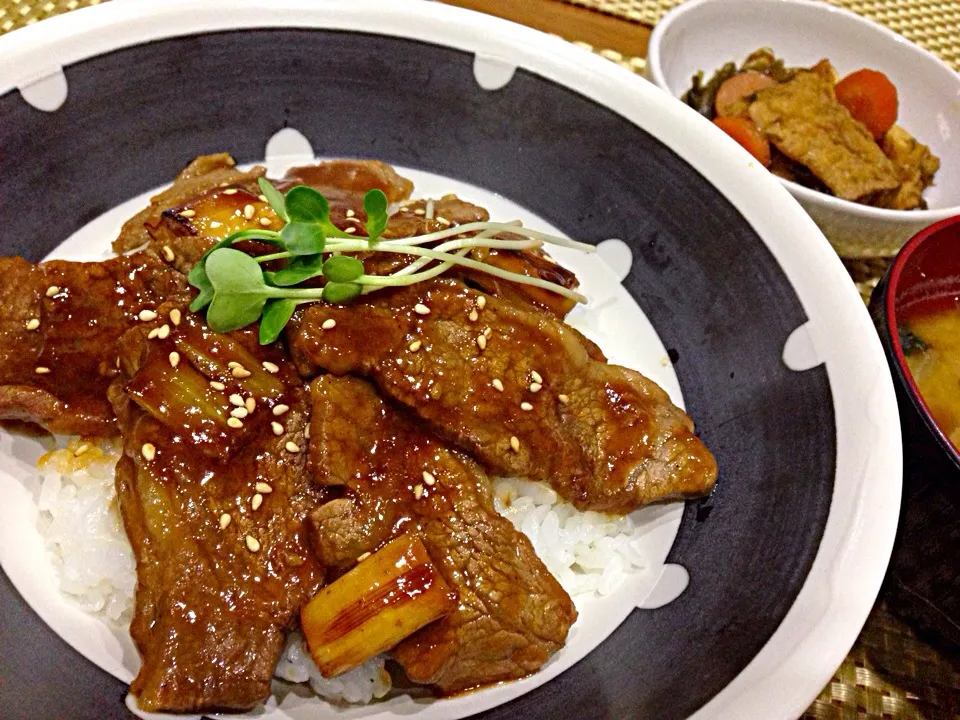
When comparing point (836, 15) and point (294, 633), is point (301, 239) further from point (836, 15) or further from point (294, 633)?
point (836, 15)

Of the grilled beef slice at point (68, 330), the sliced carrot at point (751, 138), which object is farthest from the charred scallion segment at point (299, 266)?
the sliced carrot at point (751, 138)

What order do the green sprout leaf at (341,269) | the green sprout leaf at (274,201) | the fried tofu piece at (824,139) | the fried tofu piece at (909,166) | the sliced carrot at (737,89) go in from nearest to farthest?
the green sprout leaf at (341,269), the green sprout leaf at (274,201), the fried tofu piece at (824,139), the fried tofu piece at (909,166), the sliced carrot at (737,89)

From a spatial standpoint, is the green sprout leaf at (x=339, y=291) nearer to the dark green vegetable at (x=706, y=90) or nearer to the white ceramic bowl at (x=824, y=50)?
the white ceramic bowl at (x=824, y=50)

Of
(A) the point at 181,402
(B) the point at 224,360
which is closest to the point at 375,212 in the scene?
(B) the point at 224,360

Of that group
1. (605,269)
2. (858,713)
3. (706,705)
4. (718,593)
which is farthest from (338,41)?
(858,713)

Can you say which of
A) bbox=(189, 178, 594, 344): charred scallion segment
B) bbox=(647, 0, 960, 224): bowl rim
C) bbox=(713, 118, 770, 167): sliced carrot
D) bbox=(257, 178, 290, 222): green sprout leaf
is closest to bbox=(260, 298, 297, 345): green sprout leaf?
bbox=(189, 178, 594, 344): charred scallion segment

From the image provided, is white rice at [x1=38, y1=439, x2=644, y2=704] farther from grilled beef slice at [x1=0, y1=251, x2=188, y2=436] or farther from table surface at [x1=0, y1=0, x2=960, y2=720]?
table surface at [x1=0, y1=0, x2=960, y2=720]
